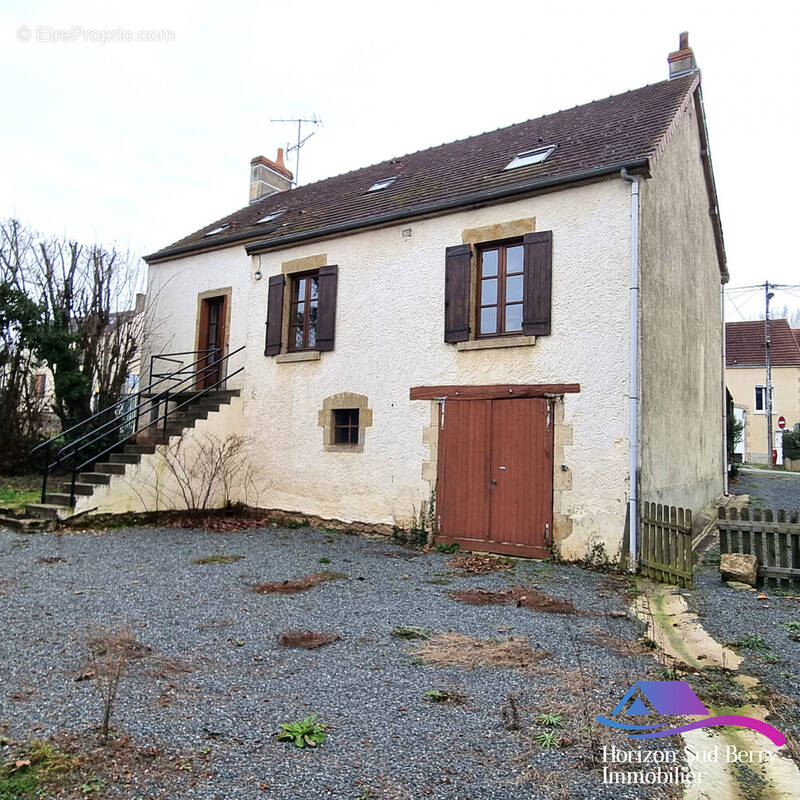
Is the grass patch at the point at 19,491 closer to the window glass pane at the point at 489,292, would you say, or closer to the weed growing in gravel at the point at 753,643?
the window glass pane at the point at 489,292

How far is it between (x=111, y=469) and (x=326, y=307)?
4.28 metres

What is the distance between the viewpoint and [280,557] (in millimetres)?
7883

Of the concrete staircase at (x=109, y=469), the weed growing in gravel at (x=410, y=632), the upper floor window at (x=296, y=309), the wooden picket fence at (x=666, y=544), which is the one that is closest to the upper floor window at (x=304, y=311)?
the upper floor window at (x=296, y=309)

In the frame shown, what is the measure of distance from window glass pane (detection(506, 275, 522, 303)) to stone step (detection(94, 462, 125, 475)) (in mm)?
6459

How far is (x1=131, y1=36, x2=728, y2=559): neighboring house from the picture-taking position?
7.84 metres

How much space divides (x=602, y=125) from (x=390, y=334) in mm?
4794

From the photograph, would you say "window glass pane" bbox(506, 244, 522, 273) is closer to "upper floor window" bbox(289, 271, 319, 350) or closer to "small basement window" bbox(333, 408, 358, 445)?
"small basement window" bbox(333, 408, 358, 445)

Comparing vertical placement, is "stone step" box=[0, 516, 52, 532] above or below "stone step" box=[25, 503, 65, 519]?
below

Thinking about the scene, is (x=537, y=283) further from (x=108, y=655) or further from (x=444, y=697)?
(x=108, y=655)

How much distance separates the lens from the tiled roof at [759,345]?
3331cm

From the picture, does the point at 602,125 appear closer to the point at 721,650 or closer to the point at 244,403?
the point at 244,403

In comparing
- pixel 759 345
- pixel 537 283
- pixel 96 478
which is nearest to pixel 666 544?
pixel 537 283

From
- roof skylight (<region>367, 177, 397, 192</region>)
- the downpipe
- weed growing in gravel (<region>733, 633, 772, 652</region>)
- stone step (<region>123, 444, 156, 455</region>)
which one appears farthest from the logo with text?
roof skylight (<region>367, 177, 397, 192</region>)

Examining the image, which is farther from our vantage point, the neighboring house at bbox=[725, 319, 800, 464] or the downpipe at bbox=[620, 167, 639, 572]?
the neighboring house at bbox=[725, 319, 800, 464]
